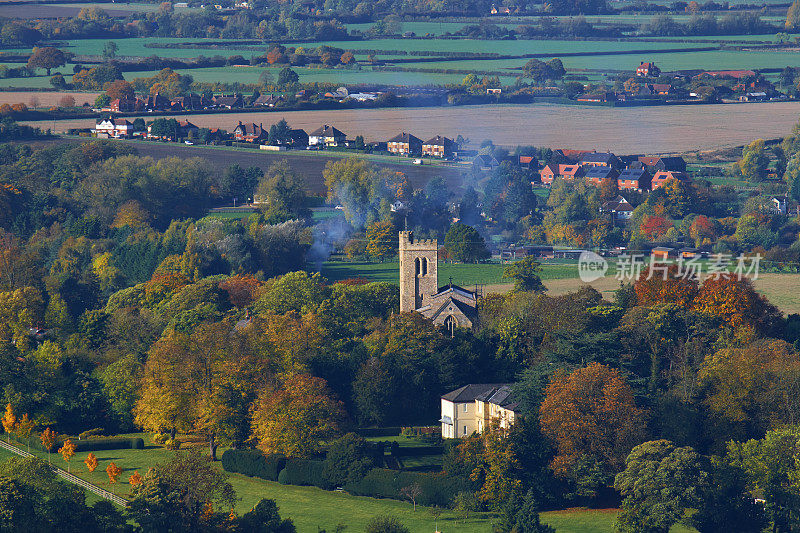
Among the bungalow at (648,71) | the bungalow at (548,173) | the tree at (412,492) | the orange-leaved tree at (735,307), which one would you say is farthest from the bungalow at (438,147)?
the tree at (412,492)

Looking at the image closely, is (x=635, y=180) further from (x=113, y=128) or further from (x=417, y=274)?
(x=417, y=274)

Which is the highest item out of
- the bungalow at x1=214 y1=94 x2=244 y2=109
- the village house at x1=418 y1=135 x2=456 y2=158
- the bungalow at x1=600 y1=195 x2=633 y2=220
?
the bungalow at x1=214 y1=94 x2=244 y2=109

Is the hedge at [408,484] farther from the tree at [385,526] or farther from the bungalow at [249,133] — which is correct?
the bungalow at [249,133]

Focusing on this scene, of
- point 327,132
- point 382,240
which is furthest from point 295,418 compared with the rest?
point 327,132

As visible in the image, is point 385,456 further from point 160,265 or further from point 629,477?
point 160,265

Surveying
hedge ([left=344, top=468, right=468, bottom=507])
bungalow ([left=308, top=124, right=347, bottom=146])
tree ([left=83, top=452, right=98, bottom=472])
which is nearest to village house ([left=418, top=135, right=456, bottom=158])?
bungalow ([left=308, top=124, right=347, bottom=146])

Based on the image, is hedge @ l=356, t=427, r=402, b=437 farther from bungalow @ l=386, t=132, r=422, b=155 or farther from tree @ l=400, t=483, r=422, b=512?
bungalow @ l=386, t=132, r=422, b=155
